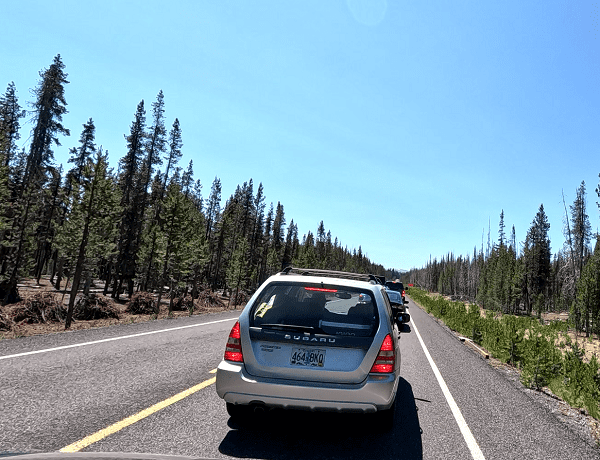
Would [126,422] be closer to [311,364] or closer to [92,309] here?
[311,364]

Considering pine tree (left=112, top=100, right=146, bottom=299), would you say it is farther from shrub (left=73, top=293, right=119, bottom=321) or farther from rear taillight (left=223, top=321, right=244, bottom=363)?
rear taillight (left=223, top=321, right=244, bottom=363)

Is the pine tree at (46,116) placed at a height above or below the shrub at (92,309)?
above

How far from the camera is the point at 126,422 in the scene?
387 cm

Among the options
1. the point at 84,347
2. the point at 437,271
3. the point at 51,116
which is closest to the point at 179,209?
the point at 51,116

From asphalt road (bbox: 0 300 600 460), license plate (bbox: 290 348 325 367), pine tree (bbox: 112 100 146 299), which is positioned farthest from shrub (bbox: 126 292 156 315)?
license plate (bbox: 290 348 325 367)

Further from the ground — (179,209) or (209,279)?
(179,209)

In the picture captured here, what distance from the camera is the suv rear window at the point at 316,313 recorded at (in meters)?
3.90

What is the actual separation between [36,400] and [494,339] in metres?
13.0

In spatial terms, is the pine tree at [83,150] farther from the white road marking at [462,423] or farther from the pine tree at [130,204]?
the white road marking at [462,423]

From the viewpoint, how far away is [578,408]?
22.5 feet

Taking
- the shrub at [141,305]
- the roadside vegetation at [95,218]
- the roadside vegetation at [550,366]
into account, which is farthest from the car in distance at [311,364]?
the shrub at [141,305]

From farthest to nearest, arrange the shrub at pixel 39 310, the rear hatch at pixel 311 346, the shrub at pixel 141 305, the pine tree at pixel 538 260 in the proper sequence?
the pine tree at pixel 538 260 < the shrub at pixel 141 305 < the shrub at pixel 39 310 < the rear hatch at pixel 311 346

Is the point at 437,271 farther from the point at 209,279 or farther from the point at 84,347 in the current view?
the point at 84,347

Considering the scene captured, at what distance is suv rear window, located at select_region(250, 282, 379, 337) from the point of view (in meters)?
3.90
